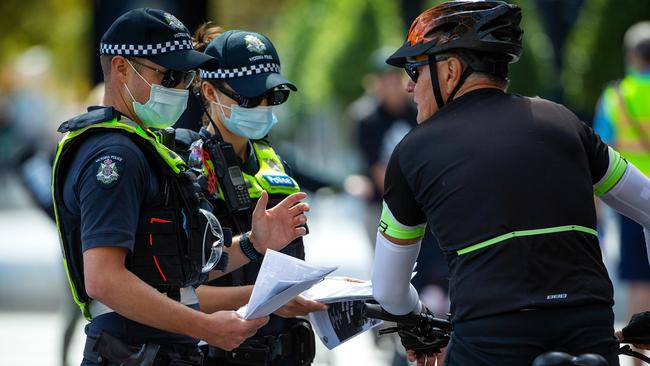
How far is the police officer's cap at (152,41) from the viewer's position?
3.70 meters

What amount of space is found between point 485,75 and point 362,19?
41.4 feet

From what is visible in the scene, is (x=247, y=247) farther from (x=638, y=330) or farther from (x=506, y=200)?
(x=638, y=330)

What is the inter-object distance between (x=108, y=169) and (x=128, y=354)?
575mm

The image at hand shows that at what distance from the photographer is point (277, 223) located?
4047mm

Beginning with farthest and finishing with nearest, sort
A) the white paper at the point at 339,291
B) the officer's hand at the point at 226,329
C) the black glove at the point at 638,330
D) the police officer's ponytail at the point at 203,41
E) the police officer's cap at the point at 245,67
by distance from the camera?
1. the police officer's ponytail at the point at 203,41
2. the police officer's cap at the point at 245,67
3. the white paper at the point at 339,291
4. the black glove at the point at 638,330
5. the officer's hand at the point at 226,329

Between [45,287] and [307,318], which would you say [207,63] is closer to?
[307,318]

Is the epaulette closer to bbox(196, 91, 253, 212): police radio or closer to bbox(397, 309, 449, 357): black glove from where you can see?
bbox(196, 91, 253, 212): police radio

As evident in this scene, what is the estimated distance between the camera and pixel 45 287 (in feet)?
37.4

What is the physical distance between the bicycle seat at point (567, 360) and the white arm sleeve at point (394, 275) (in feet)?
1.77

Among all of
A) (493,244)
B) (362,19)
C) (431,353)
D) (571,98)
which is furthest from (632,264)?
(362,19)

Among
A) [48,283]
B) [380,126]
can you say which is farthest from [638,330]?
[48,283]

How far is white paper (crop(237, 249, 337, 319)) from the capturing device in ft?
11.5

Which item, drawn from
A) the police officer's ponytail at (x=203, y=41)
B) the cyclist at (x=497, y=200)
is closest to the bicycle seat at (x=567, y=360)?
the cyclist at (x=497, y=200)

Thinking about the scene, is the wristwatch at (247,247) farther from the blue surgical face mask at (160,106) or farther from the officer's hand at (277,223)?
the blue surgical face mask at (160,106)
